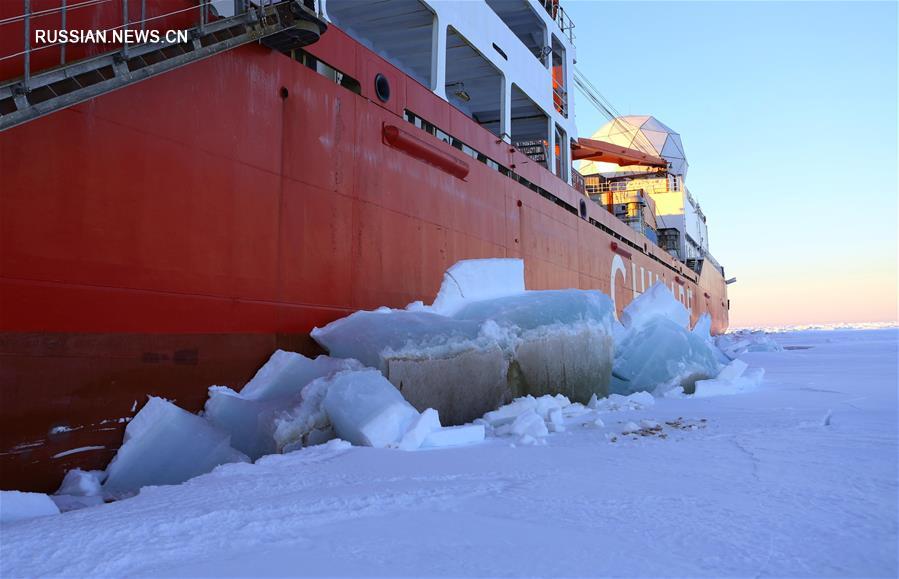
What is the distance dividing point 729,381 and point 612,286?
25.9ft

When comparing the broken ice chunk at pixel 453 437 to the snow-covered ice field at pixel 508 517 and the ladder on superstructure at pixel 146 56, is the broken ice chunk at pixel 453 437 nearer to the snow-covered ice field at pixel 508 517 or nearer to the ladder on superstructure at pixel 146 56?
the snow-covered ice field at pixel 508 517

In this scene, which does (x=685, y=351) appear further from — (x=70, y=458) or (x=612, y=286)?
(x=612, y=286)

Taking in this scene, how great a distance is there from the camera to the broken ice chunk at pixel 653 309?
28.6 ft

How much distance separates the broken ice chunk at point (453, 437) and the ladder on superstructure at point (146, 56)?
9.27 ft

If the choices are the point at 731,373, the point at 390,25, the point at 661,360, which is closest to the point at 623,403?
the point at 661,360

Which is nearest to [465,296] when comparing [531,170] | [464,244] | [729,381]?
[464,244]

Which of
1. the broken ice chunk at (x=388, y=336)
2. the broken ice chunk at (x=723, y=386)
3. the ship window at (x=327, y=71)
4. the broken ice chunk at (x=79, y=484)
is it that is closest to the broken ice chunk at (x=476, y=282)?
the broken ice chunk at (x=388, y=336)

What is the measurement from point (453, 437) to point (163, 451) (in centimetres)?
182

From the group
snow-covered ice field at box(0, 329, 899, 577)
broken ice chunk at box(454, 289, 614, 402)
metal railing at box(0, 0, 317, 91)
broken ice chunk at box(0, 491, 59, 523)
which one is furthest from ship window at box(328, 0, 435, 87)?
broken ice chunk at box(0, 491, 59, 523)

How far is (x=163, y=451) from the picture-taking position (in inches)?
143

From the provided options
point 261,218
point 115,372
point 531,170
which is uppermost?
point 531,170

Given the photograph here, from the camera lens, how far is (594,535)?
2.23 meters

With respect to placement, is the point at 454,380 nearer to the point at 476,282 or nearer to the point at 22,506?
the point at 476,282

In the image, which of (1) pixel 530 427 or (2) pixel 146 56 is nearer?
(2) pixel 146 56
